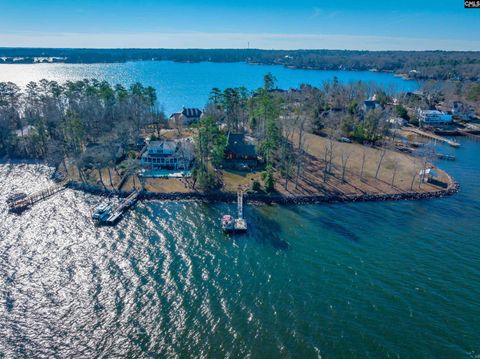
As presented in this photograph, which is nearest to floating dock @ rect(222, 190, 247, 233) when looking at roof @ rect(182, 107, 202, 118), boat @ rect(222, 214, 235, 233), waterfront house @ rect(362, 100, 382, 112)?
boat @ rect(222, 214, 235, 233)

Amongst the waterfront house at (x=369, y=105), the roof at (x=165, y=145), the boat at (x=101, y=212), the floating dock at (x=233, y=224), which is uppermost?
the waterfront house at (x=369, y=105)

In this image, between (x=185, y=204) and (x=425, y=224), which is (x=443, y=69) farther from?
(x=185, y=204)

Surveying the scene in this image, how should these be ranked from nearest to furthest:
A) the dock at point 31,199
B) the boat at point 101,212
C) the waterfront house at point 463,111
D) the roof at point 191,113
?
the boat at point 101,212
the dock at point 31,199
the roof at point 191,113
the waterfront house at point 463,111

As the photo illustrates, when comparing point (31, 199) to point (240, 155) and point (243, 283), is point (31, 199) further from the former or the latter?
point (243, 283)

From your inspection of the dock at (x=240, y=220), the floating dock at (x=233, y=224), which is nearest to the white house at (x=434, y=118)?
the dock at (x=240, y=220)

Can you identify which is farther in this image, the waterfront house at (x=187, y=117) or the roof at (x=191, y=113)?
the roof at (x=191, y=113)

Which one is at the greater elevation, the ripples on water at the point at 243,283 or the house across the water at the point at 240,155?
the house across the water at the point at 240,155

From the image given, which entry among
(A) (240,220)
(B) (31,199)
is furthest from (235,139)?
(B) (31,199)

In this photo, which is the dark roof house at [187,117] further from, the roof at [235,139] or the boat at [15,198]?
the boat at [15,198]
